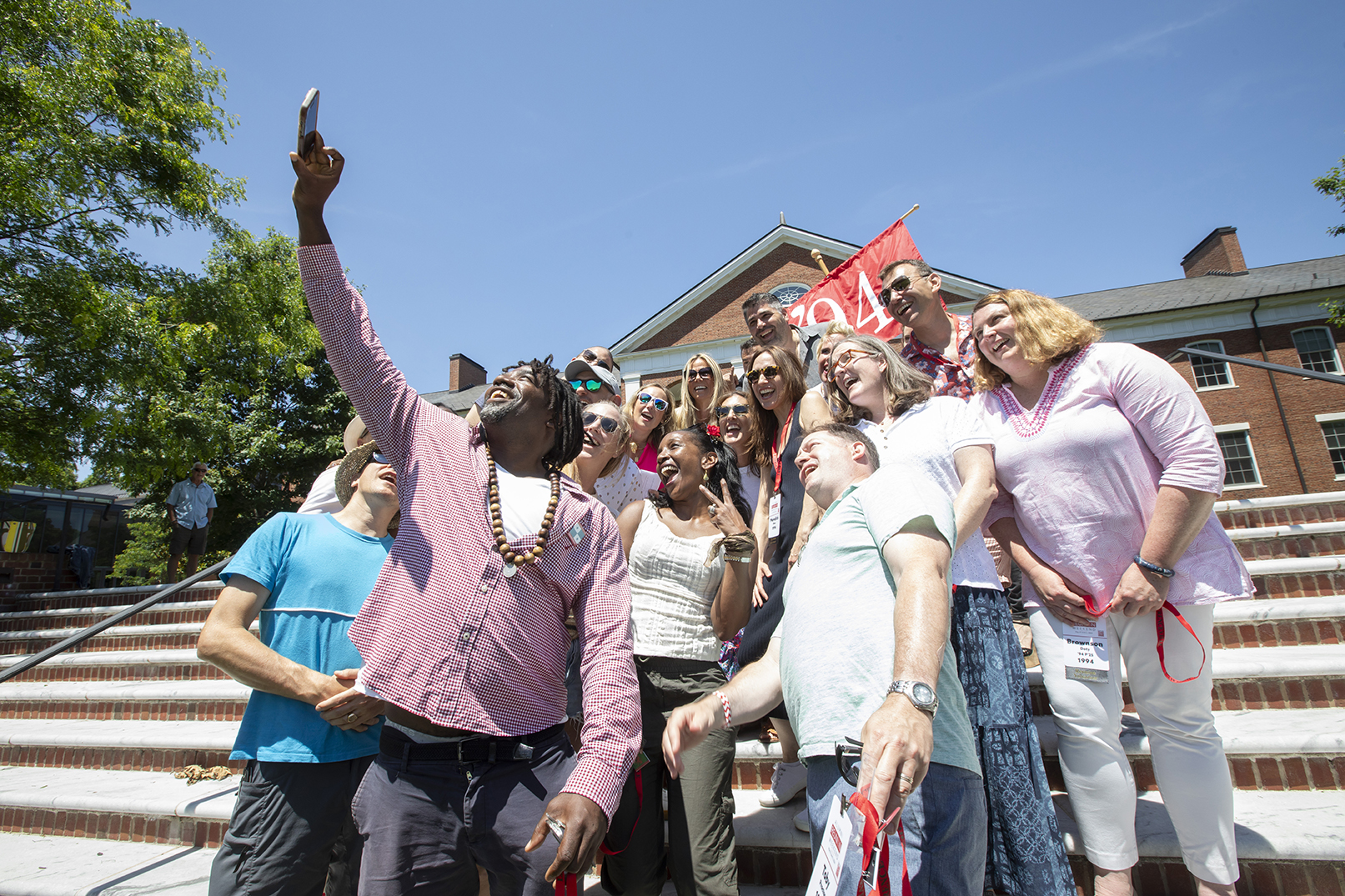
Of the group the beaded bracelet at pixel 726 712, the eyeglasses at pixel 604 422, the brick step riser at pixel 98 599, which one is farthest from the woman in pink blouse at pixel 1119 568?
the brick step riser at pixel 98 599

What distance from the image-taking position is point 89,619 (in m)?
8.16

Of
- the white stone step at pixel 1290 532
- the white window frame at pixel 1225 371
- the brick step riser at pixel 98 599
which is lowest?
the white stone step at pixel 1290 532

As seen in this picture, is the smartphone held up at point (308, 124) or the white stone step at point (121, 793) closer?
the smartphone held up at point (308, 124)

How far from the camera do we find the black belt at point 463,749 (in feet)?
5.10

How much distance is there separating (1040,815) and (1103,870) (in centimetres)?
30

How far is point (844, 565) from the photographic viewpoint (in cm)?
152

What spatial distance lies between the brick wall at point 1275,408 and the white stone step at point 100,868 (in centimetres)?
2439

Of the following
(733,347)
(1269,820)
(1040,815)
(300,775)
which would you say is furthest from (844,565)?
(733,347)

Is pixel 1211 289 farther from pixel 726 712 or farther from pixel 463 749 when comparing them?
pixel 463 749

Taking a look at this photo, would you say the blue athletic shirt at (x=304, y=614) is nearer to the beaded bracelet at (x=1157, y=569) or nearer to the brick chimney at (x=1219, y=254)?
A: the beaded bracelet at (x=1157, y=569)

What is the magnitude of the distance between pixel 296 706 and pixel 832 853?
1873 millimetres

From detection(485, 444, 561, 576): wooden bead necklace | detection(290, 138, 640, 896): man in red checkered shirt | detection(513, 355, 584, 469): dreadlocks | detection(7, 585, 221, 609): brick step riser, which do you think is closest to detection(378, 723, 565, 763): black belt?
detection(290, 138, 640, 896): man in red checkered shirt

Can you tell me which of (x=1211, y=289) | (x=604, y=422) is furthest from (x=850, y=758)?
(x=1211, y=289)

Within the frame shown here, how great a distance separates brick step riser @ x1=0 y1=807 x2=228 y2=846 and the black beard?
3.29 metres
